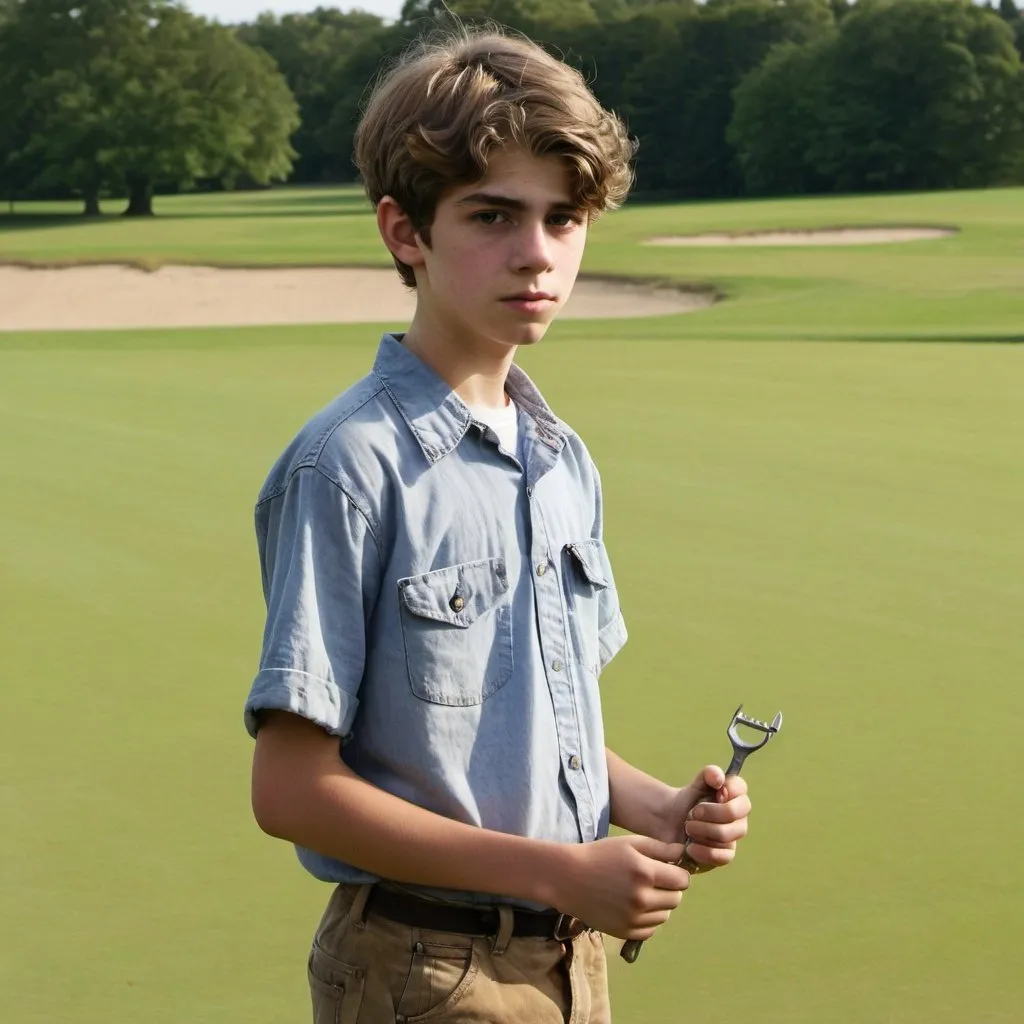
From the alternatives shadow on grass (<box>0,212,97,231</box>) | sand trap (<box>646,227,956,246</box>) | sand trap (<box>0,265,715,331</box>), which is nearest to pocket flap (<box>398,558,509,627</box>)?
sand trap (<box>0,265,715,331</box>)

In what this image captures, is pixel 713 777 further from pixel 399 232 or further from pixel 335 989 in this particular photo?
pixel 399 232

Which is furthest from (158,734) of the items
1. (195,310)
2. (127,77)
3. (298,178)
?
(298,178)

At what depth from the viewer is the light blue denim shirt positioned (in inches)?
62.7

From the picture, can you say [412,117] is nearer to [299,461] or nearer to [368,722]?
[299,461]

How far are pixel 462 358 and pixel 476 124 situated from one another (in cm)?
24

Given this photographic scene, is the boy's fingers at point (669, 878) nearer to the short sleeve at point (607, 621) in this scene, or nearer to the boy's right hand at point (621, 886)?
the boy's right hand at point (621, 886)

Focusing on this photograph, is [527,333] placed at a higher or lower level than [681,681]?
higher

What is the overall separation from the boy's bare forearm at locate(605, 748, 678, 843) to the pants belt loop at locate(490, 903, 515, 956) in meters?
0.19

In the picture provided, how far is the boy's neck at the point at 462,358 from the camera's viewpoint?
177 centimetres

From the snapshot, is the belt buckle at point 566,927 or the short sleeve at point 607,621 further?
the short sleeve at point 607,621

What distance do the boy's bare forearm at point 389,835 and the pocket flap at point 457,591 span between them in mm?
152

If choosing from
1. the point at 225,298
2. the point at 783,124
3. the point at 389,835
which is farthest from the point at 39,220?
the point at 389,835

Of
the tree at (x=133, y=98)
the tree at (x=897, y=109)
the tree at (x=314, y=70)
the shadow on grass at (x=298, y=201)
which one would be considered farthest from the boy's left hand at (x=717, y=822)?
the tree at (x=314, y=70)

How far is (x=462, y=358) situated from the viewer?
178cm
